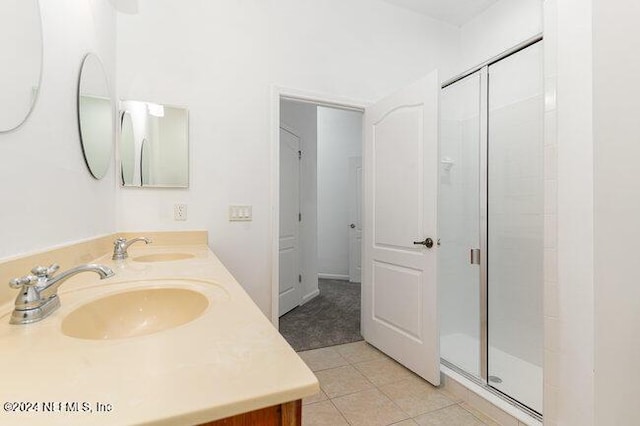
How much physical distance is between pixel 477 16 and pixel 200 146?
2.63 meters

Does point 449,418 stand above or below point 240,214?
below

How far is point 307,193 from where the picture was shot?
12.8 feet

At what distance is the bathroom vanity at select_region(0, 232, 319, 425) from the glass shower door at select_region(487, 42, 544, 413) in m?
1.94

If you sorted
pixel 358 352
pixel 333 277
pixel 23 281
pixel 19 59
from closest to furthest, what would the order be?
pixel 23 281, pixel 19 59, pixel 358 352, pixel 333 277

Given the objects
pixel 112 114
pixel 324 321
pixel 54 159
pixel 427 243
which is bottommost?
pixel 324 321

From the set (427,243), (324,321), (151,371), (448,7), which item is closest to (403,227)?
(427,243)

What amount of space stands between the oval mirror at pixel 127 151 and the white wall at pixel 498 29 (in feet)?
9.17

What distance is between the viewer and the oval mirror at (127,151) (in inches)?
72.2

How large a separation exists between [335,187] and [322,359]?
3.21m

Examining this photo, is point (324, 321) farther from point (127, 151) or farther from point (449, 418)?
point (127, 151)

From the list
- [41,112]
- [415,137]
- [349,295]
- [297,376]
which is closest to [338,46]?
[415,137]

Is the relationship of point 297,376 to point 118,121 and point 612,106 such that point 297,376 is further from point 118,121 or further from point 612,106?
point 118,121

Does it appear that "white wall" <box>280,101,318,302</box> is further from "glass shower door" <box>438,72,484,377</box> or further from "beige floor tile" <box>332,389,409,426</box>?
"beige floor tile" <box>332,389,409,426</box>

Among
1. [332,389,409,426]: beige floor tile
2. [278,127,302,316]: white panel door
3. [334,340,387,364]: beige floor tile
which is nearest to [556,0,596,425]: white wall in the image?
[332,389,409,426]: beige floor tile
